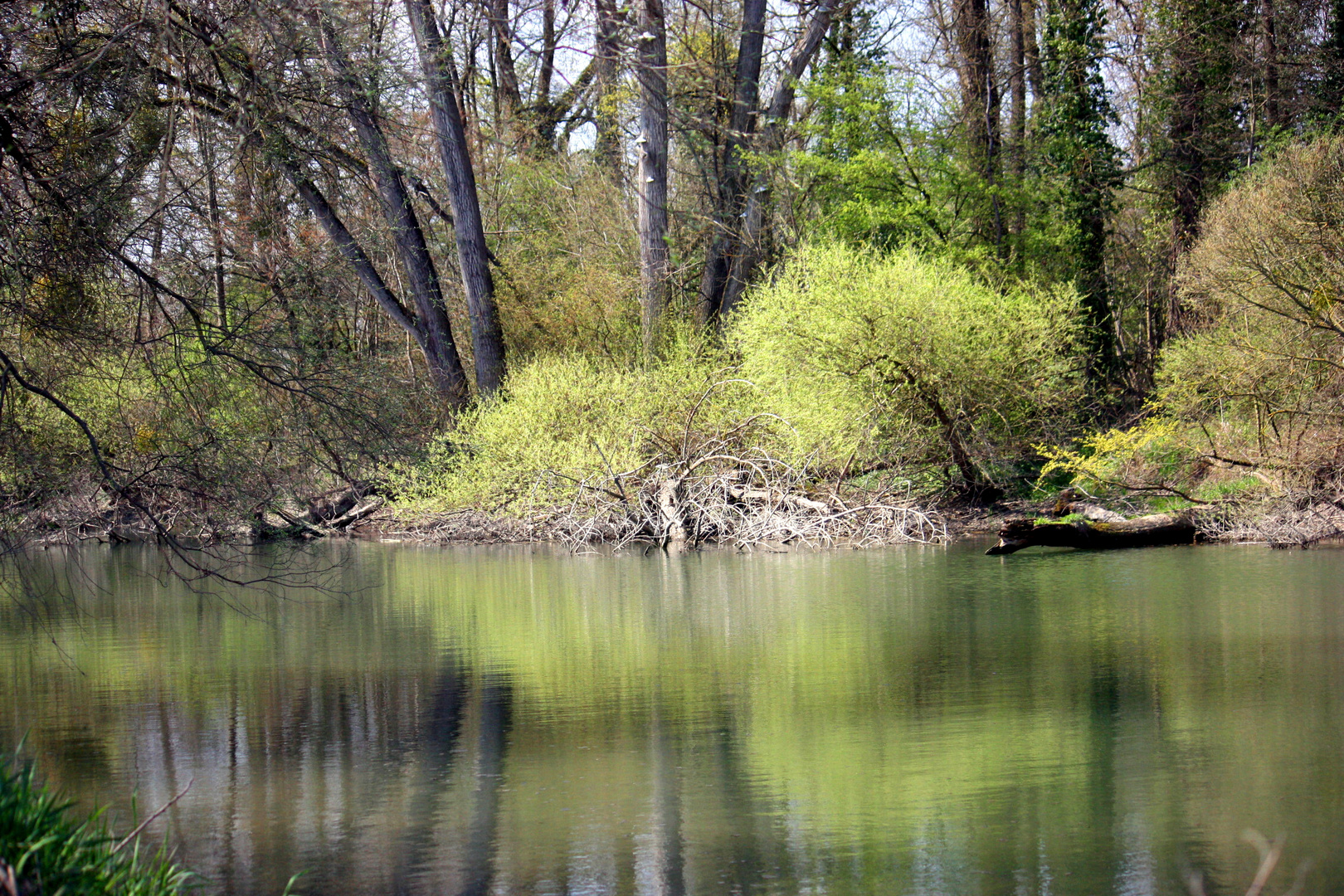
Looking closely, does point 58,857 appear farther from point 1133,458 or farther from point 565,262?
point 565,262

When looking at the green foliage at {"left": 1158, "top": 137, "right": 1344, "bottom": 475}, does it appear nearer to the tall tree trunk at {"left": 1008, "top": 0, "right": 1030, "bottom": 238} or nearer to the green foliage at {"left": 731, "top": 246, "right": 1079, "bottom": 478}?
the green foliage at {"left": 731, "top": 246, "right": 1079, "bottom": 478}

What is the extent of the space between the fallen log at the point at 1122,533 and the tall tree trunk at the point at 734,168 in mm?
8522

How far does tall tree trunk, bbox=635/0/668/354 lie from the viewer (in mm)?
21609

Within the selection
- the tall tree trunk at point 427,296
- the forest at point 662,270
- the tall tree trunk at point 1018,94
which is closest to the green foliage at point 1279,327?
the forest at point 662,270

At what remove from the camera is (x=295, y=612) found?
42.5 feet

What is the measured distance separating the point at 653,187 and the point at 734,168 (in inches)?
76.4

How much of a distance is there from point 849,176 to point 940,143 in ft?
6.05

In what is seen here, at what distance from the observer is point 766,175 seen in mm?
23766

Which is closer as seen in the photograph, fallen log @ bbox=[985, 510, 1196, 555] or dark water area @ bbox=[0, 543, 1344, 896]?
dark water area @ bbox=[0, 543, 1344, 896]

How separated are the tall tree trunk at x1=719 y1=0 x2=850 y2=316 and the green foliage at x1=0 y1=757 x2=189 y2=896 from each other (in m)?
19.2

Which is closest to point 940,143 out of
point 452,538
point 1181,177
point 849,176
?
point 849,176

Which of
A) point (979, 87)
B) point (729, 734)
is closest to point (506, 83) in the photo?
point (979, 87)

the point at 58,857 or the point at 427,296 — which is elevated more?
the point at 427,296

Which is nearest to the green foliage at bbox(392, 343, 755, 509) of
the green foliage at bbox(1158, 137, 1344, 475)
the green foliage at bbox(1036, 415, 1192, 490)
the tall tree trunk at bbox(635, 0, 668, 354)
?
the tall tree trunk at bbox(635, 0, 668, 354)
